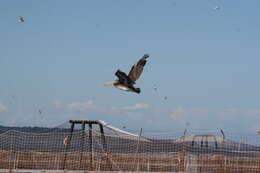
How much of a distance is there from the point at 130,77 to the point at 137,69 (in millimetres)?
464

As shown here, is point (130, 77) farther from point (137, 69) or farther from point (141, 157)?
point (141, 157)

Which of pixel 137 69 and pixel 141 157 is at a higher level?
pixel 137 69

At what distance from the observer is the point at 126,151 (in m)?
32.0

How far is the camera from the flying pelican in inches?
707

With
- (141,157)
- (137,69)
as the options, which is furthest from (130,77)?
(141,157)

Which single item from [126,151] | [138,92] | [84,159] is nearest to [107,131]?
[84,159]

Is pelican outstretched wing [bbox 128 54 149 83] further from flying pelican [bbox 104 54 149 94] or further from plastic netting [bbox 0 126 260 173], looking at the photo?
plastic netting [bbox 0 126 260 173]

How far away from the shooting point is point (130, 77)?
18.5 m

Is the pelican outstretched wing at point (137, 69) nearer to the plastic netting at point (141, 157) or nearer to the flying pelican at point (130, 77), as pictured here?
the flying pelican at point (130, 77)

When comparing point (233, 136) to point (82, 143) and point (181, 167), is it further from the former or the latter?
point (82, 143)

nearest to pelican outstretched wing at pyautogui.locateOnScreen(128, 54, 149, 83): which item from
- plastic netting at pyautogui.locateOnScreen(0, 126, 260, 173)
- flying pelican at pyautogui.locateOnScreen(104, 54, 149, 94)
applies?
flying pelican at pyautogui.locateOnScreen(104, 54, 149, 94)

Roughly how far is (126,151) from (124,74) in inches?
550

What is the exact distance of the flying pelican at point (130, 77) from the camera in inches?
707

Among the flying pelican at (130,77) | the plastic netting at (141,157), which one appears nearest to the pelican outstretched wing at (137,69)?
the flying pelican at (130,77)
